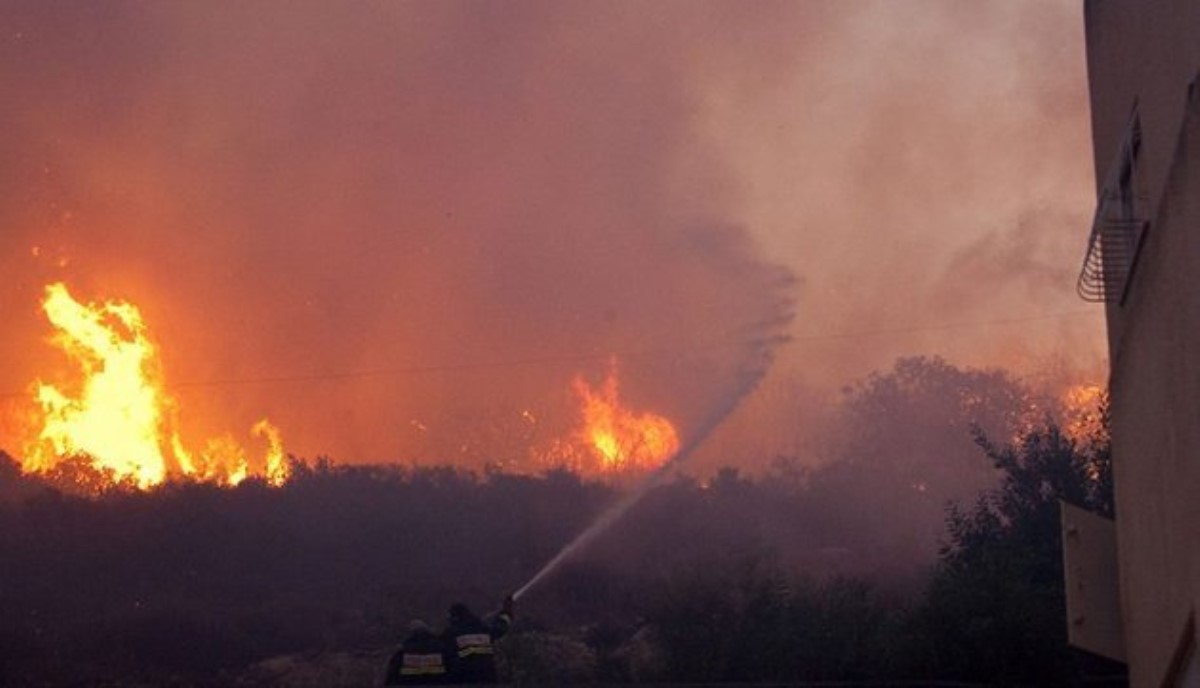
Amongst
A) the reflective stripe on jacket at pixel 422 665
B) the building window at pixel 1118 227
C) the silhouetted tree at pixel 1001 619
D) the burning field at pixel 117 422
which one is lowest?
the reflective stripe on jacket at pixel 422 665

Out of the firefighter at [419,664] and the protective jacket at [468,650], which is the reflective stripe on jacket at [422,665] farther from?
the protective jacket at [468,650]

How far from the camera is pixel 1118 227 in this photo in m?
10.1

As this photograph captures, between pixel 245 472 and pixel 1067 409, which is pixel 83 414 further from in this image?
pixel 1067 409

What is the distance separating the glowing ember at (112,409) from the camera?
137 feet

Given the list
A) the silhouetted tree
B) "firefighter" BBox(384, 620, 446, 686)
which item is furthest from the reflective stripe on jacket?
the silhouetted tree

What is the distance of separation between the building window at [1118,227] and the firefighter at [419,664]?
724cm

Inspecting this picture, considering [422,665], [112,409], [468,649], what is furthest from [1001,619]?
[112,409]

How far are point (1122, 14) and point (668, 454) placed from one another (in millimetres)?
35332

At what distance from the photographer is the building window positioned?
973cm

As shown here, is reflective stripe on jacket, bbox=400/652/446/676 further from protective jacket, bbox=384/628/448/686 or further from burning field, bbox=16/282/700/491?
burning field, bbox=16/282/700/491

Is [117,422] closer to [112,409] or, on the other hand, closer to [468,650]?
[112,409]

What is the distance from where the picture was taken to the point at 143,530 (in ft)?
125

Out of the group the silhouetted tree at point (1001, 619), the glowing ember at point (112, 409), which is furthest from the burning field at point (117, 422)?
the silhouetted tree at point (1001, 619)

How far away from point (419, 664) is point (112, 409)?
29.9m
